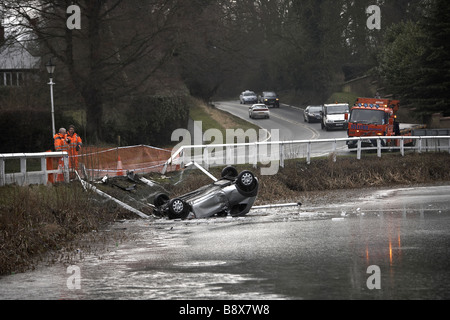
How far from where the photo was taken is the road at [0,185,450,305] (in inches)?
384

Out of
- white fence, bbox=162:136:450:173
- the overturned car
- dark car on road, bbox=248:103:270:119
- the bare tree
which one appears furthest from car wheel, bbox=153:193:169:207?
dark car on road, bbox=248:103:270:119

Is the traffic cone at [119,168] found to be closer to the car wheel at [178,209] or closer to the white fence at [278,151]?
the white fence at [278,151]

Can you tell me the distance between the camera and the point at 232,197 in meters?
18.0

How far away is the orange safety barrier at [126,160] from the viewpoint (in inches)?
948

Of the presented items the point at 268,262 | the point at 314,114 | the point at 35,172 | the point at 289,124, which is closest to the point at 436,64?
the point at 314,114

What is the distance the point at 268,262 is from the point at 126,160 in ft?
50.5

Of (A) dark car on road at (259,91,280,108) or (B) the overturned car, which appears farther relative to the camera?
(A) dark car on road at (259,91,280,108)


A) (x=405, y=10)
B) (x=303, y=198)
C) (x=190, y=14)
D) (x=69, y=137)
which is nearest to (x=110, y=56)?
(x=190, y=14)

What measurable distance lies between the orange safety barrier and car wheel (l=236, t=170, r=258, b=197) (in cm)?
679

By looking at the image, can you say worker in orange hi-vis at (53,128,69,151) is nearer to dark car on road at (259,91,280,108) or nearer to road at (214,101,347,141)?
road at (214,101,347,141)

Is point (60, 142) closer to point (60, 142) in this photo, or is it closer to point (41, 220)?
point (60, 142)
